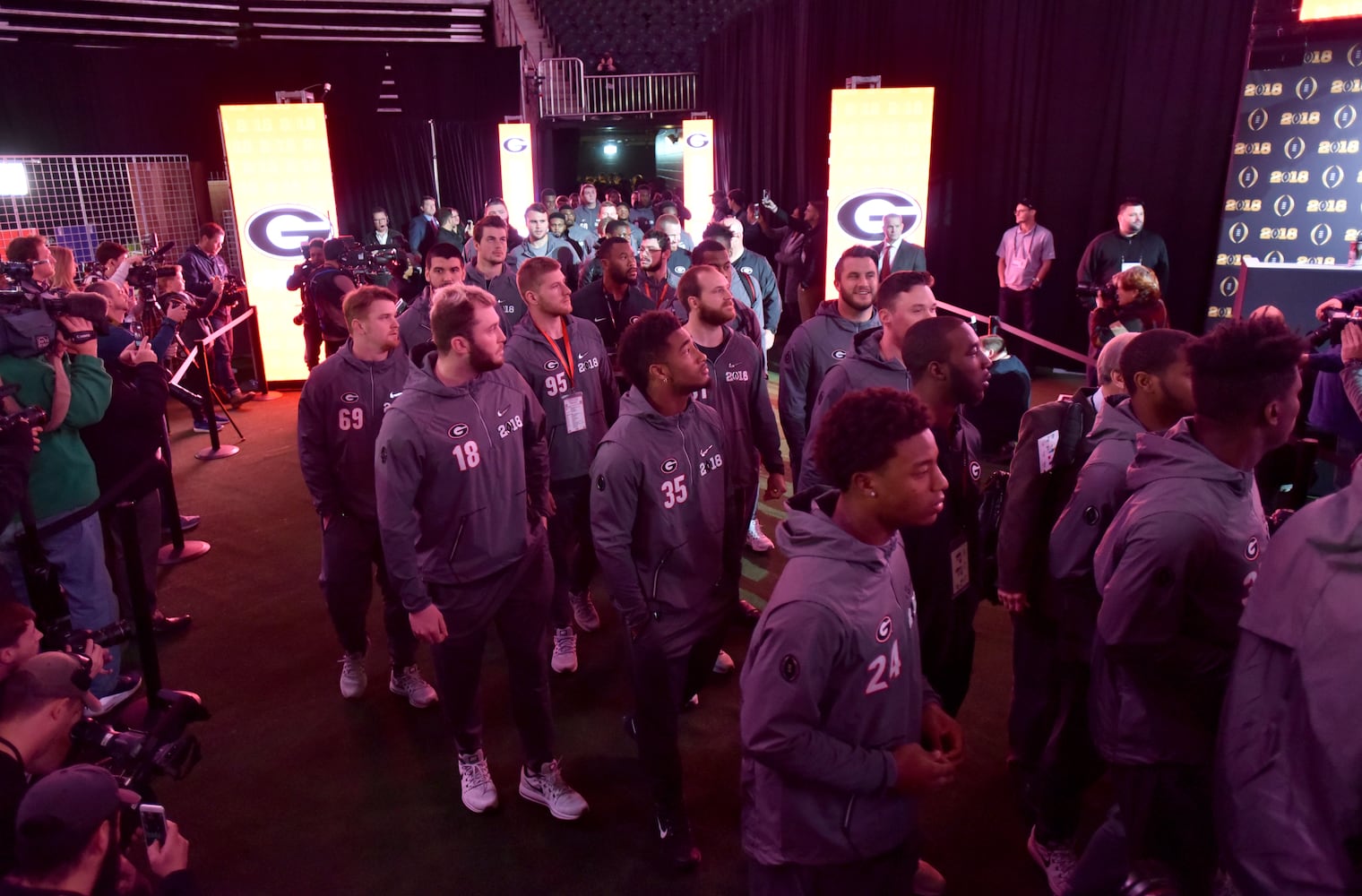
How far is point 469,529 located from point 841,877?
5.04ft

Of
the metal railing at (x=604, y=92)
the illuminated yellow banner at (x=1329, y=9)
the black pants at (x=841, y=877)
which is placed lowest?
the black pants at (x=841, y=877)

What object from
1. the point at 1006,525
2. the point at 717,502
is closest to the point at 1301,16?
the point at 1006,525

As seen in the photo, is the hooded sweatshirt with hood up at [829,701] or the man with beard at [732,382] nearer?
the hooded sweatshirt with hood up at [829,701]

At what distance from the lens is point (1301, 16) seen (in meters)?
6.70

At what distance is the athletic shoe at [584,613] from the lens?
4.23m

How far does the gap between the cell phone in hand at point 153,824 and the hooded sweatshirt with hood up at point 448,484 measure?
3.33ft

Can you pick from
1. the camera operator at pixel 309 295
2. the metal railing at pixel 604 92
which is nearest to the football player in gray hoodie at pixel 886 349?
the camera operator at pixel 309 295

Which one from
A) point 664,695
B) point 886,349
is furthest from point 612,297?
point 664,695

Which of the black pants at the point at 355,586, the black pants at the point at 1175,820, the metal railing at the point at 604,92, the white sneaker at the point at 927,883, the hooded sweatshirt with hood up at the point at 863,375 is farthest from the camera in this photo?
the metal railing at the point at 604,92

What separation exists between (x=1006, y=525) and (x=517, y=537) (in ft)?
5.12

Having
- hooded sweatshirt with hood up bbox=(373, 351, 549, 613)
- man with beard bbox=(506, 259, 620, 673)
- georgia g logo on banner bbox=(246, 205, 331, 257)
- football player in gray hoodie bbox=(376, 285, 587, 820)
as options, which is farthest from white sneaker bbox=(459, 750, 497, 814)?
georgia g logo on banner bbox=(246, 205, 331, 257)

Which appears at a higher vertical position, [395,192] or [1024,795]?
[395,192]

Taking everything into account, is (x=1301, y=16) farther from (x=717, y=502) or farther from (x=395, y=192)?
(x=395, y=192)

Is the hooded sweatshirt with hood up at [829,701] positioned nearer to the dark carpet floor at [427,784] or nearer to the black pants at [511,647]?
the dark carpet floor at [427,784]
